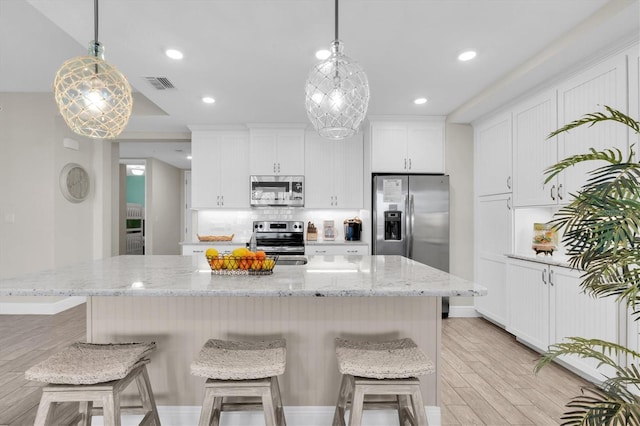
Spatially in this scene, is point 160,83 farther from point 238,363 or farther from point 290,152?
point 238,363

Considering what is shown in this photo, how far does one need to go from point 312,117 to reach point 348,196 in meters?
2.97

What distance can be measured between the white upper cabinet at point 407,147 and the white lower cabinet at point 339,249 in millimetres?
986

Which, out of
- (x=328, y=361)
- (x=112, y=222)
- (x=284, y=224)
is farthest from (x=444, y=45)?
(x=112, y=222)

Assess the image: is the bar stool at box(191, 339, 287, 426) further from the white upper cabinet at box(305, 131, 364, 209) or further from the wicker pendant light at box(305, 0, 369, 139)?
the white upper cabinet at box(305, 131, 364, 209)

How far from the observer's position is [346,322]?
2.01m

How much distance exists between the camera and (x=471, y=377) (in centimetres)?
272

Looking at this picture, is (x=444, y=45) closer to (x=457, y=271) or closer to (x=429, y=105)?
→ (x=429, y=105)

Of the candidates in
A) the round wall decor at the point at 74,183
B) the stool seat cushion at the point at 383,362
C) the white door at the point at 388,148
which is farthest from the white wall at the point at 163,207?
the stool seat cushion at the point at 383,362

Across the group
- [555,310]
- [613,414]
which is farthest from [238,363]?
[555,310]

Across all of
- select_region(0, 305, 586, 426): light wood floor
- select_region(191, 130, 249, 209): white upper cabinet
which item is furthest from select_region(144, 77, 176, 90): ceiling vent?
select_region(0, 305, 586, 426): light wood floor

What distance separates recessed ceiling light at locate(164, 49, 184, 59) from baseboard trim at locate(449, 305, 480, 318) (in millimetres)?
3987

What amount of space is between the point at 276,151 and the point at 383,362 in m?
3.72

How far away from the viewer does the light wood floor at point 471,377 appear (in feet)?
7.23

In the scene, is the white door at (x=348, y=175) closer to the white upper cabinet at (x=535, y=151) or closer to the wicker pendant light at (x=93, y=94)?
the white upper cabinet at (x=535, y=151)
